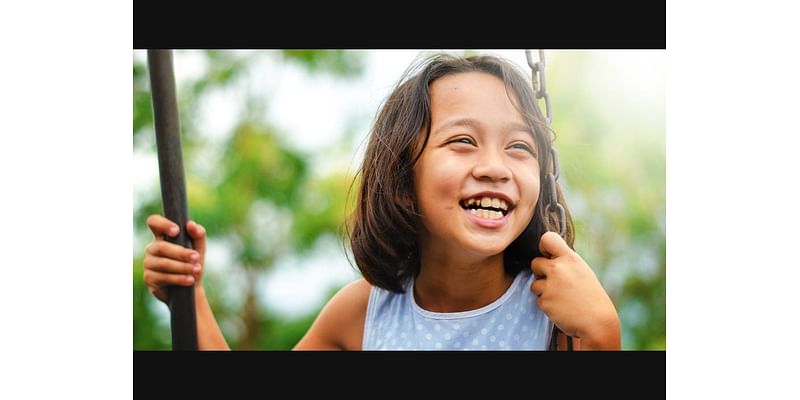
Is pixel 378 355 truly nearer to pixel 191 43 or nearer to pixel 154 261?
pixel 154 261

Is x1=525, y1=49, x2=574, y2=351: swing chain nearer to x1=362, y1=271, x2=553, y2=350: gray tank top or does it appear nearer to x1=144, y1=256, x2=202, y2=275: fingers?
x1=362, y1=271, x2=553, y2=350: gray tank top

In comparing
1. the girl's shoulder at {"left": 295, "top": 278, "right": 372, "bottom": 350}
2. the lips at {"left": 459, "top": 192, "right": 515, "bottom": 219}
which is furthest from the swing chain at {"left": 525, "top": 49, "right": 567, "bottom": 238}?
the girl's shoulder at {"left": 295, "top": 278, "right": 372, "bottom": 350}

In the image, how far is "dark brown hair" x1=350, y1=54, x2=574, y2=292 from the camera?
189 centimetres

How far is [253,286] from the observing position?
2.71 metres

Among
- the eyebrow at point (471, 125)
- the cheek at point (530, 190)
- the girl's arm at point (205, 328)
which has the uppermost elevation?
the eyebrow at point (471, 125)

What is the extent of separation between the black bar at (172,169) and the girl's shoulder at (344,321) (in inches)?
14.7

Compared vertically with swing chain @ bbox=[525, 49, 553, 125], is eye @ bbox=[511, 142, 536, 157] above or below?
below

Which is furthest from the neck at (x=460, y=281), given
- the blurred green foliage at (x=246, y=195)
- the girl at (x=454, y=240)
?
the blurred green foliage at (x=246, y=195)

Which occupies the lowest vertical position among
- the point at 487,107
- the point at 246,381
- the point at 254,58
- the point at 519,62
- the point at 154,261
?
the point at 246,381

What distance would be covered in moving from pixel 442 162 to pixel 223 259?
113 centimetres

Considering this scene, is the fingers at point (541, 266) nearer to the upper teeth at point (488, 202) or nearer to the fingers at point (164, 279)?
the upper teeth at point (488, 202)

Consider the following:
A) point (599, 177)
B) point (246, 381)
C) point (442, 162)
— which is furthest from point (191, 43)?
point (599, 177)

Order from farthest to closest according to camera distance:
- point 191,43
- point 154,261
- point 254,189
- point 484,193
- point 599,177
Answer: point 254,189 → point 599,177 → point 191,43 → point 154,261 → point 484,193

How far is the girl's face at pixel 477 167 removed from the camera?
72.1 inches
